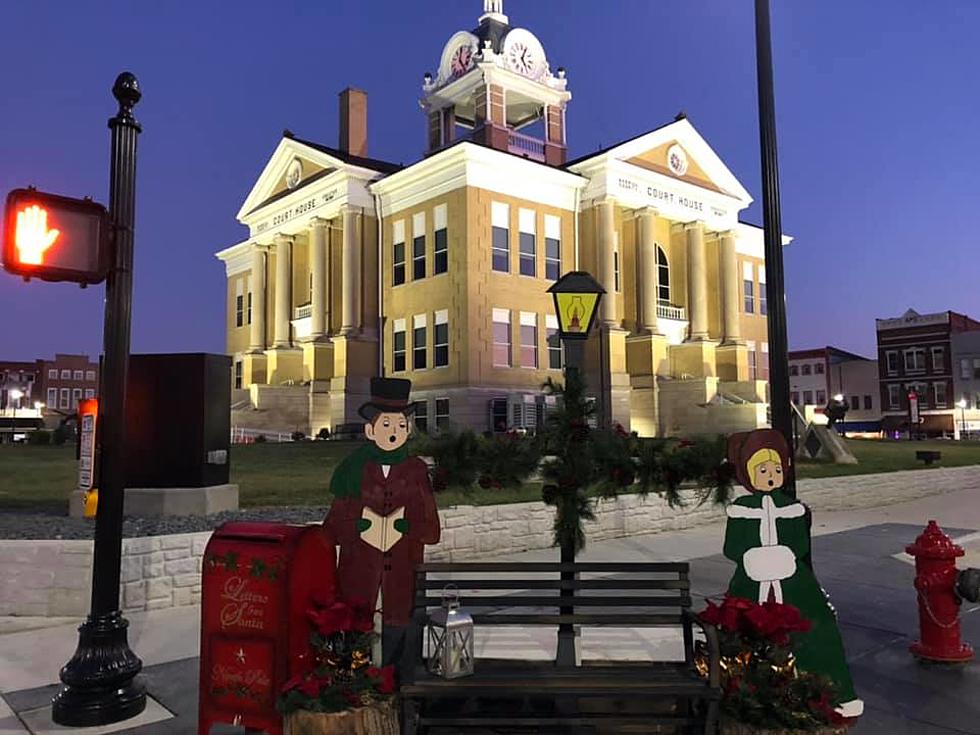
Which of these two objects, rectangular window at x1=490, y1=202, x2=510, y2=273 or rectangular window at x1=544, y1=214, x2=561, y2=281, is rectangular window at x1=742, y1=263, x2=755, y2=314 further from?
rectangular window at x1=490, y1=202, x2=510, y2=273

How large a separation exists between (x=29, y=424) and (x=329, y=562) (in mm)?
56165

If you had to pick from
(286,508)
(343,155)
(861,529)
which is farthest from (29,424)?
(861,529)

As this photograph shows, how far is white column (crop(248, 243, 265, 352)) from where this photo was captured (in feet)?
126

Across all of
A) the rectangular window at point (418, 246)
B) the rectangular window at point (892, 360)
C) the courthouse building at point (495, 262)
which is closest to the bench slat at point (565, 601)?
the courthouse building at point (495, 262)

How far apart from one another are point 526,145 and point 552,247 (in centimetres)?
548

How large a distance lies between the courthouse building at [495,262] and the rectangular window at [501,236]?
0.06 m

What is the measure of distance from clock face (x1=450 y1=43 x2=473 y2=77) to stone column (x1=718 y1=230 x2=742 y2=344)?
14669mm

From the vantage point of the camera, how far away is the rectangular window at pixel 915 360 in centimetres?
7188

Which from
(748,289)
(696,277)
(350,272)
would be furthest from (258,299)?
(748,289)

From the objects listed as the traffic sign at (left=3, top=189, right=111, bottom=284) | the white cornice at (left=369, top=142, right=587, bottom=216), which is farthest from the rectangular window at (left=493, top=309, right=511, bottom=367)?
the traffic sign at (left=3, top=189, right=111, bottom=284)

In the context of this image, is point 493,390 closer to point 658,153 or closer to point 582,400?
point 658,153

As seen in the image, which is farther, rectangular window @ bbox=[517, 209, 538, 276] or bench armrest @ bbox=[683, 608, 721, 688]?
rectangular window @ bbox=[517, 209, 538, 276]

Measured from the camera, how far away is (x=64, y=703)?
15.0 feet

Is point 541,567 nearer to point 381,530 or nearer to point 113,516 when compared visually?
point 381,530
